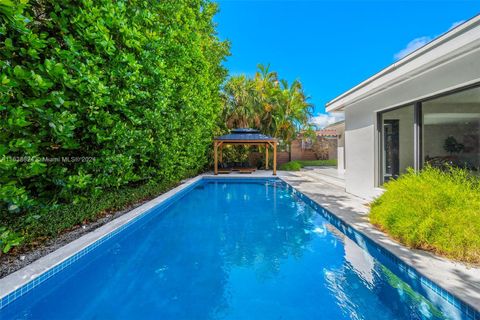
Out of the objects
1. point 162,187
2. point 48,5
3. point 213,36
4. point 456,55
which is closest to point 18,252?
point 48,5

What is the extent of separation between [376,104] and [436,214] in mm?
4442

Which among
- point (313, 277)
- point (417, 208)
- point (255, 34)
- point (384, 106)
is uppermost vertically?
point (255, 34)

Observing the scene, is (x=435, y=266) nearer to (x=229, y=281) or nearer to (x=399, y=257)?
(x=399, y=257)

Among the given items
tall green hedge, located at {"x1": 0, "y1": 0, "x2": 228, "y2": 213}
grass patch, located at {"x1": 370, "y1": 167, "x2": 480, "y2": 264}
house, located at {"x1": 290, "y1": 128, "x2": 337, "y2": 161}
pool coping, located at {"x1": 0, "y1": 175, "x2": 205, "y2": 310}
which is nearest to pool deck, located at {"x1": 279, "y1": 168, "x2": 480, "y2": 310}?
grass patch, located at {"x1": 370, "y1": 167, "x2": 480, "y2": 264}

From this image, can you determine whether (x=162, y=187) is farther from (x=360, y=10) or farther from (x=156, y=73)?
(x=360, y=10)

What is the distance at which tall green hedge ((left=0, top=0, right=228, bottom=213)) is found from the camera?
10.6ft

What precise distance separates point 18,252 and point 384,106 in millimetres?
9237

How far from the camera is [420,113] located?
573 centimetres

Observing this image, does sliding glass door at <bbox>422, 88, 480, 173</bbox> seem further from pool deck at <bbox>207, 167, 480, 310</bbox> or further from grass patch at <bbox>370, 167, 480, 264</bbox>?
pool deck at <bbox>207, 167, 480, 310</bbox>

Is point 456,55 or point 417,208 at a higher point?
point 456,55

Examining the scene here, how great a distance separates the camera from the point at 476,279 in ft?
9.80

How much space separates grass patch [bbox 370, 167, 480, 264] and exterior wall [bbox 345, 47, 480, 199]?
6.23ft

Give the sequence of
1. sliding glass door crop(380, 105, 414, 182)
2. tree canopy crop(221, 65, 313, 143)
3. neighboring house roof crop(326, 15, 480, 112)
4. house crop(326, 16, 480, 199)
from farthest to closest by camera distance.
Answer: tree canopy crop(221, 65, 313, 143)
sliding glass door crop(380, 105, 414, 182)
house crop(326, 16, 480, 199)
neighboring house roof crop(326, 15, 480, 112)

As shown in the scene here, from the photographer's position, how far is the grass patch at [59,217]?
12.2 ft
